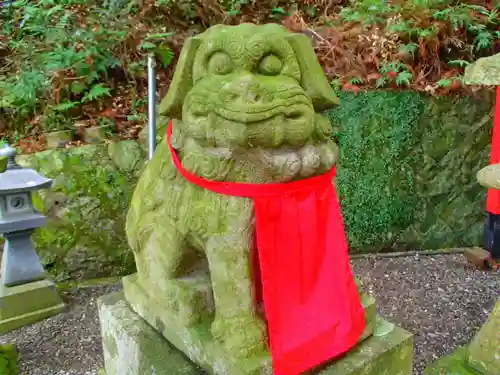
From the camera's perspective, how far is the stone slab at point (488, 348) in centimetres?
256

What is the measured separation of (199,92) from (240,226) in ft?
1.35

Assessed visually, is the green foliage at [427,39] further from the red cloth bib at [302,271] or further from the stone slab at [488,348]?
the red cloth bib at [302,271]

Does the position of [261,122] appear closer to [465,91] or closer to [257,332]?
[257,332]

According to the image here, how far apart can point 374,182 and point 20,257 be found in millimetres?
3005

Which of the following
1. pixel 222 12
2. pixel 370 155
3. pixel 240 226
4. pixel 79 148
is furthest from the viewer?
pixel 222 12

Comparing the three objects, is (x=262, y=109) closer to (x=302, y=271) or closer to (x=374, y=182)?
(x=302, y=271)

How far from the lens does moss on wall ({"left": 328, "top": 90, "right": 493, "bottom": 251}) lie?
420 centimetres

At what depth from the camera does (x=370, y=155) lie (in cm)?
424

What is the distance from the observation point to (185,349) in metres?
1.61

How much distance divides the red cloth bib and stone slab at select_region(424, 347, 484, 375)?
4.65ft

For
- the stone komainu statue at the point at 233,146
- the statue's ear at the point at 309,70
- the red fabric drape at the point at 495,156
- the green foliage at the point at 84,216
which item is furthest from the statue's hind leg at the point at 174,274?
the red fabric drape at the point at 495,156

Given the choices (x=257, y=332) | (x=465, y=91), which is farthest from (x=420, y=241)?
(x=257, y=332)

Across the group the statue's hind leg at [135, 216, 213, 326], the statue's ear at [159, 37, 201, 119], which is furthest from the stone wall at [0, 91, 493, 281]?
the statue's ear at [159, 37, 201, 119]

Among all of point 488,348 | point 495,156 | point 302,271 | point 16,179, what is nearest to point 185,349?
point 302,271
